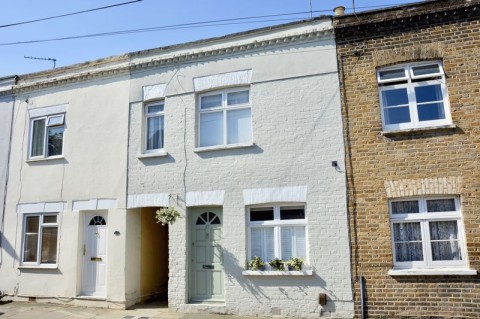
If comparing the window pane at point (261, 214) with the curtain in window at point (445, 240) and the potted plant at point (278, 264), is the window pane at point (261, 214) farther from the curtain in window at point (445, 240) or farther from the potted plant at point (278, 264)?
the curtain in window at point (445, 240)

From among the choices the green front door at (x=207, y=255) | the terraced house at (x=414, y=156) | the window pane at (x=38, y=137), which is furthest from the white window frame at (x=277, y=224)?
the window pane at (x=38, y=137)

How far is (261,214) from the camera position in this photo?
9523mm

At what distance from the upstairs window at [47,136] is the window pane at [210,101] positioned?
463 centimetres

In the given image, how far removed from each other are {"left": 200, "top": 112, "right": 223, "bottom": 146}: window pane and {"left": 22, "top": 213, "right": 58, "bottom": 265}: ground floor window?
5.10 m

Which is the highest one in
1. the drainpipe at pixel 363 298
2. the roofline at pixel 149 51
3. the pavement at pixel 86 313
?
the roofline at pixel 149 51

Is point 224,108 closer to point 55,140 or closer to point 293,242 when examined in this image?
point 293,242

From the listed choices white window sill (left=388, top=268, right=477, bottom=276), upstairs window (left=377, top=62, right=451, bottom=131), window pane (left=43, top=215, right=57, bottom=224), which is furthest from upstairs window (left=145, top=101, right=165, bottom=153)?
white window sill (left=388, top=268, right=477, bottom=276)

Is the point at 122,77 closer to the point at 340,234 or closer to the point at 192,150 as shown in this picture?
the point at 192,150

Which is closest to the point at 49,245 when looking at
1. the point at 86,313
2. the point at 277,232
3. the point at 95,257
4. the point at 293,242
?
the point at 95,257

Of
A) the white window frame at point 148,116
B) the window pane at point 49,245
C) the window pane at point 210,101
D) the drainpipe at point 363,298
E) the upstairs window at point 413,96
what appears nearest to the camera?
the drainpipe at point 363,298

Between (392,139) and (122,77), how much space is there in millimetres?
7565

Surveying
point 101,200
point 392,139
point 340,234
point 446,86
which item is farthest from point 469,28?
point 101,200

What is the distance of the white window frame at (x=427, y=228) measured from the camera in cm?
808

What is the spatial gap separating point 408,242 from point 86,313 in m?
7.85
